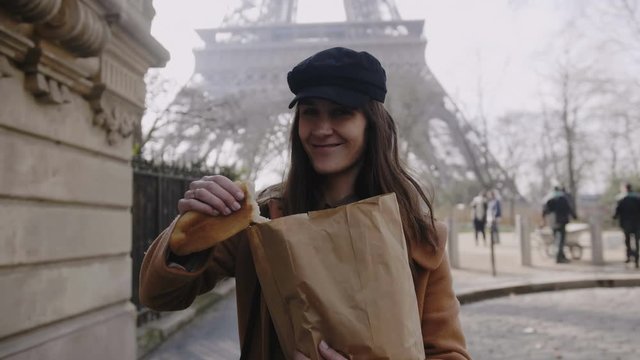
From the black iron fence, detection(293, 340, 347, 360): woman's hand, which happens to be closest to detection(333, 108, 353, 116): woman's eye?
detection(293, 340, 347, 360): woman's hand

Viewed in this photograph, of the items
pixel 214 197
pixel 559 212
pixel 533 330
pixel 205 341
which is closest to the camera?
pixel 214 197

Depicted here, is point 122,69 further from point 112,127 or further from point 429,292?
point 429,292

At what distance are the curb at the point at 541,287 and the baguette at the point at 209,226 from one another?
721 cm

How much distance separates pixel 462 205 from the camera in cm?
4431

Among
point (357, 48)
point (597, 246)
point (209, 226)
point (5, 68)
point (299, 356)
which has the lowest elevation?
point (597, 246)

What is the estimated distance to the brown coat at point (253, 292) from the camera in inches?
56.5

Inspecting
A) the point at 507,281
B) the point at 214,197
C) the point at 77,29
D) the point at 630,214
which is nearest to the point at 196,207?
the point at 214,197

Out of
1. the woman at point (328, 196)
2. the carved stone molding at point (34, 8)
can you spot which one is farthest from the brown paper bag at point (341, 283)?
the carved stone molding at point (34, 8)

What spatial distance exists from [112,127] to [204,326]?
3216 millimetres

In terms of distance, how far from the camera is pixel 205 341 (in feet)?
18.9

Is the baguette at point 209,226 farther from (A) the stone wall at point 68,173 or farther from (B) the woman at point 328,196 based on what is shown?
(A) the stone wall at point 68,173

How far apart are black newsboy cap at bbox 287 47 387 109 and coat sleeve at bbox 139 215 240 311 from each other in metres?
0.50

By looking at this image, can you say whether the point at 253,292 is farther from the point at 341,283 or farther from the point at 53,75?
the point at 53,75

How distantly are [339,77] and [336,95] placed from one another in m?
0.06
